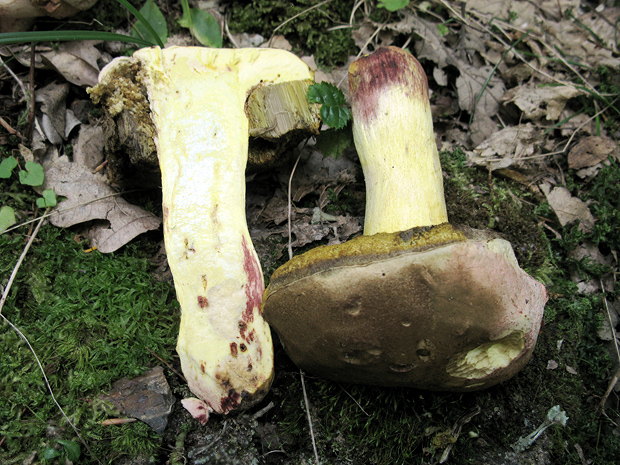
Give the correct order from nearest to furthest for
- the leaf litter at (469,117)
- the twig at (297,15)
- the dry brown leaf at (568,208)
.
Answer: the leaf litter at (469,117) < the dry brown leaf at (568,208) < the twig at (297,15)

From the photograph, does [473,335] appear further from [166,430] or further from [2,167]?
[2,167]

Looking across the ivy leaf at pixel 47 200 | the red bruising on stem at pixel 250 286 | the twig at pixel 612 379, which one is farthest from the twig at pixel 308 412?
the ivy leaf at pixel 47 200

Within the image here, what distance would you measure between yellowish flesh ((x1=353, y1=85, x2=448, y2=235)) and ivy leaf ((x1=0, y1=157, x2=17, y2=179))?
7.46ft

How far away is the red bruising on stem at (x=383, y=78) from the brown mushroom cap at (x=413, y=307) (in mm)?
944

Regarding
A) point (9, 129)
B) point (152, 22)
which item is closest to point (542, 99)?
point (152, 22)

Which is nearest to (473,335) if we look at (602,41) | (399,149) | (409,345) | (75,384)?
(409,345)

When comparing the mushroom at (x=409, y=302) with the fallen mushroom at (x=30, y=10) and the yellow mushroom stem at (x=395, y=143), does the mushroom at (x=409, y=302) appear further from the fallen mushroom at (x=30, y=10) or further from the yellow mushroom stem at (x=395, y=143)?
the fallen mushroom at (x=30, y=10)

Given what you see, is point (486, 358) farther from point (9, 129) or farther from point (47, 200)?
point (9, 129)

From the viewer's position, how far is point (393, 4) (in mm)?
3180

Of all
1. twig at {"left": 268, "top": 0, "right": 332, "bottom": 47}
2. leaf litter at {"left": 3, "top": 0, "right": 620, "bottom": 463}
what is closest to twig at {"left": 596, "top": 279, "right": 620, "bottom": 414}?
leaf litter at {"left": 3, "top": 0, "right": 620, "bottom": 463}

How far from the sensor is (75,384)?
88.5 inches

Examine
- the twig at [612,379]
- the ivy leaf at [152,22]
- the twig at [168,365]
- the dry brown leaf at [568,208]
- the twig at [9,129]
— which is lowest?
the twig at [612,379]

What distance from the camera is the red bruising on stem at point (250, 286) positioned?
200cm

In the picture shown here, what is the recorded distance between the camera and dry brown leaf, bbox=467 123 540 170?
9.89ft
